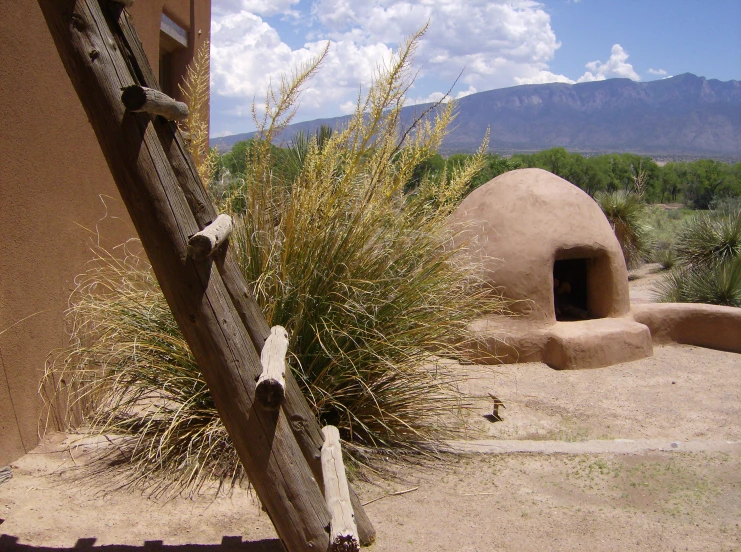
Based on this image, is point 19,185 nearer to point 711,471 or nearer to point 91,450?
point 91,450

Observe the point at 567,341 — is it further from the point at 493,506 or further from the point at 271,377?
the point at 271,377

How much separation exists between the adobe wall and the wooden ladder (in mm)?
1839

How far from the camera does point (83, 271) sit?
473 cm

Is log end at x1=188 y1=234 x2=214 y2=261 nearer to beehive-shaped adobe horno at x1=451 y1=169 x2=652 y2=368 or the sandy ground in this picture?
the sandy ground

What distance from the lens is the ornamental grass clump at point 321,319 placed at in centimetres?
399

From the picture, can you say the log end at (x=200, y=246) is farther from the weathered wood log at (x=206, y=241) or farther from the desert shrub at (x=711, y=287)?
the desert shrub at (x=711, y=287)

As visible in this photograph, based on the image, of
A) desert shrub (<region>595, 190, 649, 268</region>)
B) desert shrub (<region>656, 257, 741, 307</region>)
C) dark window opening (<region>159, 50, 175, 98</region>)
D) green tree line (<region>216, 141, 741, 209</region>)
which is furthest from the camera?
green tree line (<region>216, 141, 741, 209</region>)

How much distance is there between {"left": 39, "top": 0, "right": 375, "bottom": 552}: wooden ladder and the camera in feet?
7.75

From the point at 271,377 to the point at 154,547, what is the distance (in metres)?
1.31

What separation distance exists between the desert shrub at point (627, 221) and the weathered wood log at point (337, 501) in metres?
14.1

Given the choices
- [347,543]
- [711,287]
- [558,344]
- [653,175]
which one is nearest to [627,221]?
[711,287]

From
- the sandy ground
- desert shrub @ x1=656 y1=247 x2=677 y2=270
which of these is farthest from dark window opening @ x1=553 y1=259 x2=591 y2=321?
desert shrub @ x1=656 y1=247 x2=677 y2=270

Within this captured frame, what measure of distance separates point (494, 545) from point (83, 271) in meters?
3.11

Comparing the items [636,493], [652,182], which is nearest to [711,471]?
[636,493]
